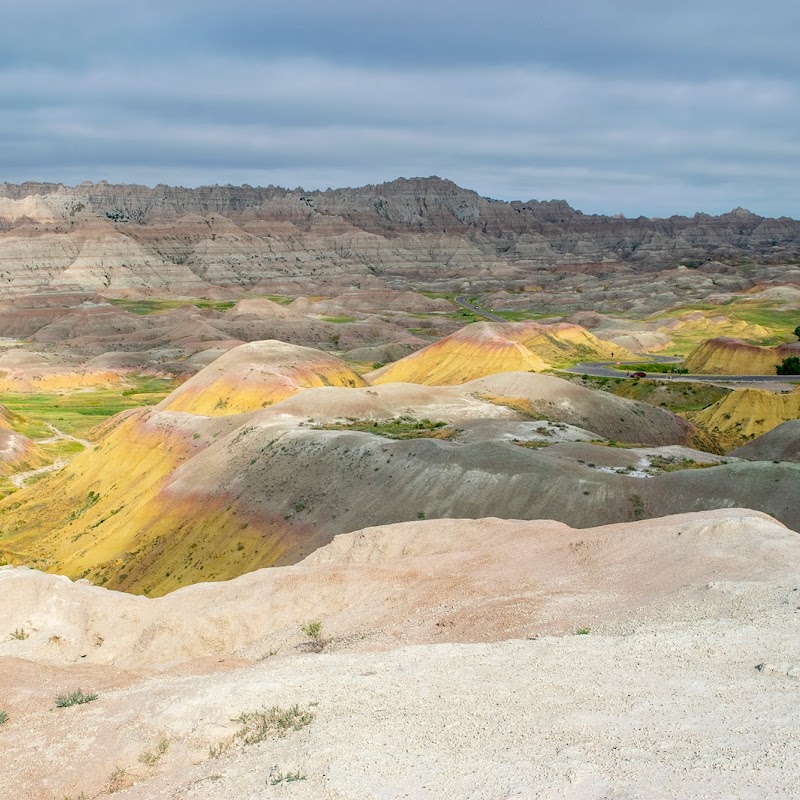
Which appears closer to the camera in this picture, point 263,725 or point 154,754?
point 154,754

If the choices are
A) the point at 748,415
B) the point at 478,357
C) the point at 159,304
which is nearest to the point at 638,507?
the point at 748,415

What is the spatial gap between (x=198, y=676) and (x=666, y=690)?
6.73 m

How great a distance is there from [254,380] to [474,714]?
5852 cm

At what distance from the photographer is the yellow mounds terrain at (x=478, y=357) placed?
88.1 meters

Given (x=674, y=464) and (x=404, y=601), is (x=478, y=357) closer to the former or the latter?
(x=674, y=464)

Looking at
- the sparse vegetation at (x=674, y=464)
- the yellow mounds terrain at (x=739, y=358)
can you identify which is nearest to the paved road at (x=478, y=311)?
the yellow mounds terrain at (x=739, y=358)

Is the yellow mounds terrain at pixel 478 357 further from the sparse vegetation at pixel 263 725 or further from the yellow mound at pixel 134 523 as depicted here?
the sparse vegetation at pixel 263 725

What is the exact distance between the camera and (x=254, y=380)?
222ft

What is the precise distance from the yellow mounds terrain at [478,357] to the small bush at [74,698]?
7446cm

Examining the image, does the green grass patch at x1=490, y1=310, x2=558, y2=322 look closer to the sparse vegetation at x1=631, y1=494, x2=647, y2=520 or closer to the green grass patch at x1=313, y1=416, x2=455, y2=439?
the green grass patch at x1=313, y1=416, x2=455, y2=439

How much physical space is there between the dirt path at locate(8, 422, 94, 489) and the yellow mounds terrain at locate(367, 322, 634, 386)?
30.4m

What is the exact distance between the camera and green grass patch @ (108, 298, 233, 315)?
165m

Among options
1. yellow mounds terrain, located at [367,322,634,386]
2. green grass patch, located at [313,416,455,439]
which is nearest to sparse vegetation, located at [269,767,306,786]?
green grass patch, located at [313,416,455,439]

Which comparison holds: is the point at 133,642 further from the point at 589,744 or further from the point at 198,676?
the point at 589,744
